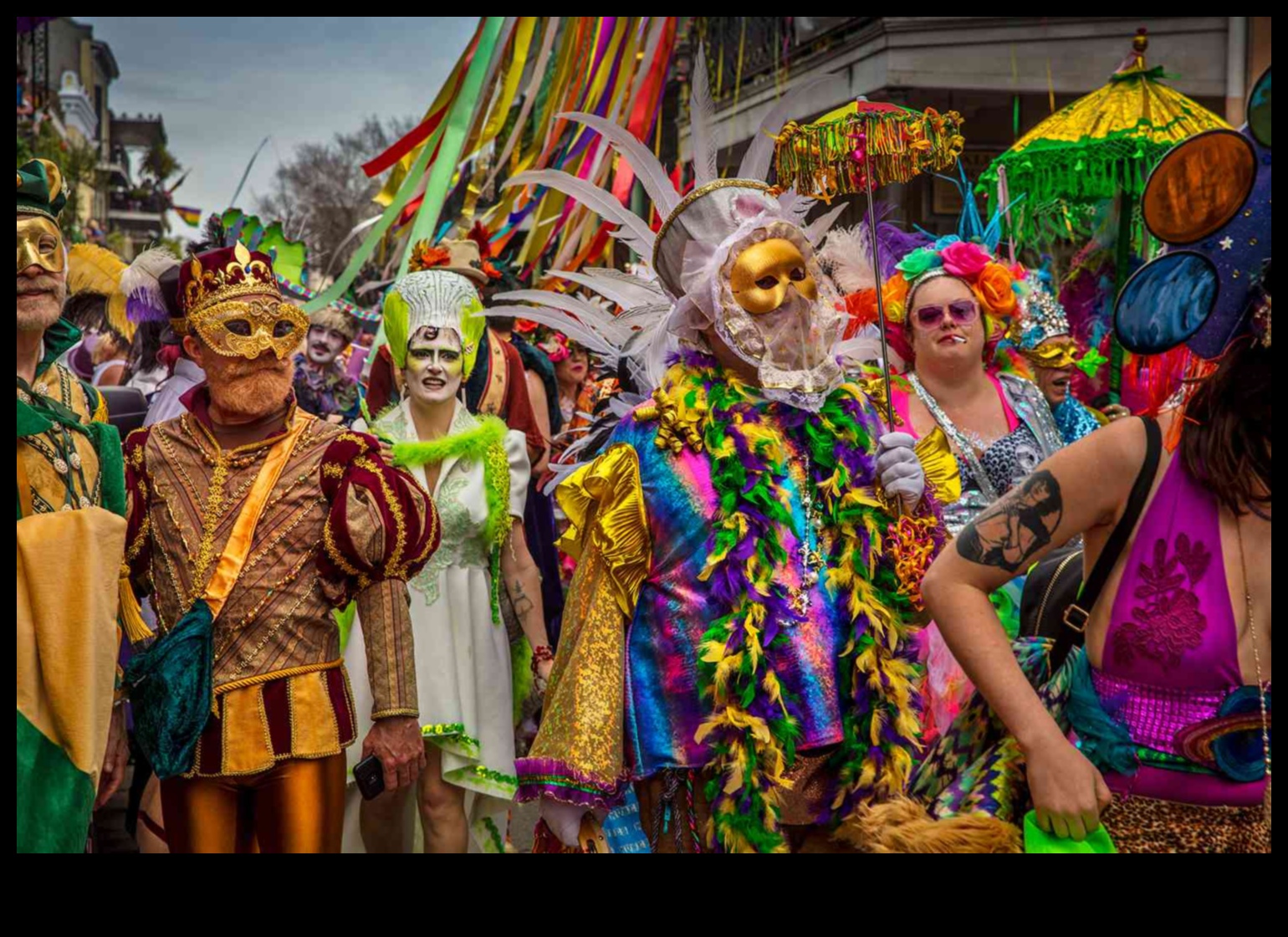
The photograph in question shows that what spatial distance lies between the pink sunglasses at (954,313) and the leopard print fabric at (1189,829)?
343 cm

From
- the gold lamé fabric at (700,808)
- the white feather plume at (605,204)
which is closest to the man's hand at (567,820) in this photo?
→ the gold lamé fabric at (700,808)

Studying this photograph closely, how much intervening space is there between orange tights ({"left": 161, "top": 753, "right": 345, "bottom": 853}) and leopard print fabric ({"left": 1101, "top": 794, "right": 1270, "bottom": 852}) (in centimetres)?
201

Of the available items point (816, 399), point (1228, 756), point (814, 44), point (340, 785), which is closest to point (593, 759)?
point (340, 785)

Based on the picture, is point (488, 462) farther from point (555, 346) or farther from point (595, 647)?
point (555, 346)

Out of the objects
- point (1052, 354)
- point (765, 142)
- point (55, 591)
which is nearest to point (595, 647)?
point (55, 591)

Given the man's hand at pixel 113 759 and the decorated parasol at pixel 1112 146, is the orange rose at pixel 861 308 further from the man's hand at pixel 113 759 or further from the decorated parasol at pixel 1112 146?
the man's hand at pixel 113 759

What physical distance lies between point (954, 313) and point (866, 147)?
6.07 ft

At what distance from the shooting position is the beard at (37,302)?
3562 mm

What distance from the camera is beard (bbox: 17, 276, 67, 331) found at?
3.56m

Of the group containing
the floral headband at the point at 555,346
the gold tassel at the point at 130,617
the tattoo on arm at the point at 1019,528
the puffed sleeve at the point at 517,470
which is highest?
the floral headband at the point at 555,346

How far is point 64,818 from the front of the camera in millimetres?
3322

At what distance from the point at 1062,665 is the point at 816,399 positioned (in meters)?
1.45

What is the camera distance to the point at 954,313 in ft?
19.1

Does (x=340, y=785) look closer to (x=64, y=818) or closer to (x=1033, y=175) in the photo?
(x=64, y=818)
